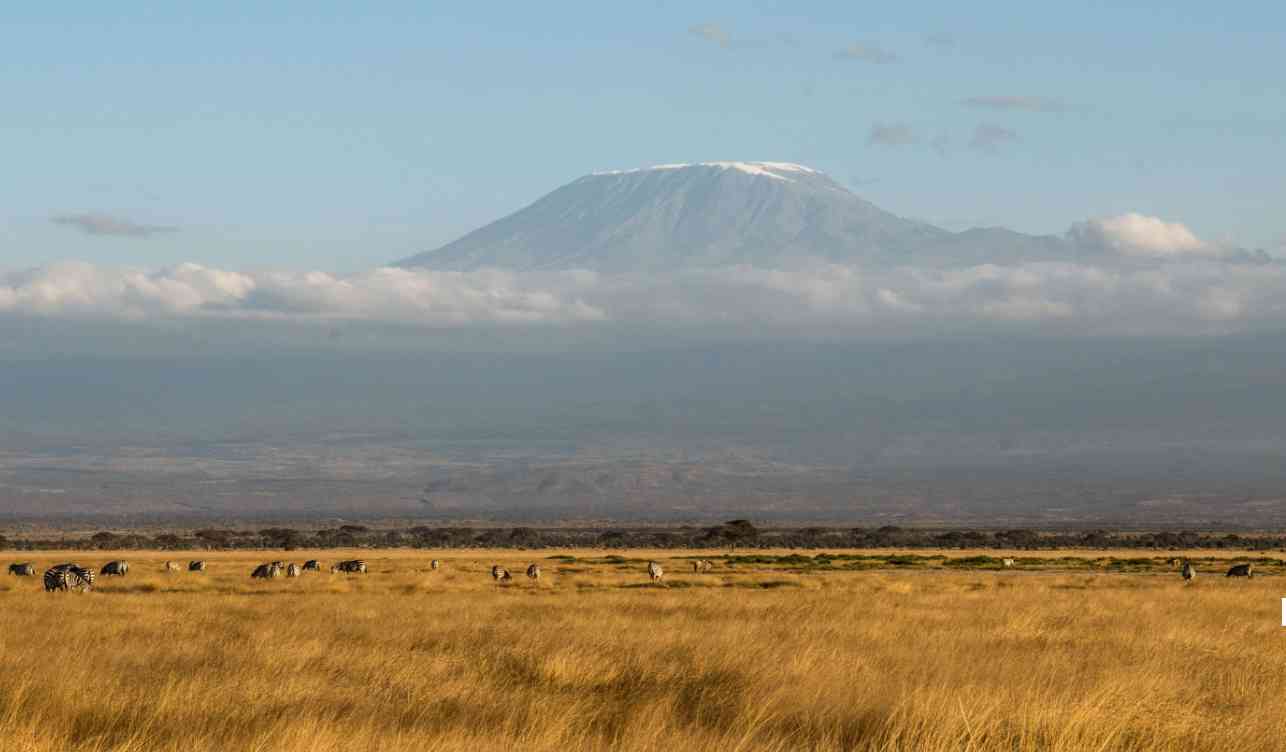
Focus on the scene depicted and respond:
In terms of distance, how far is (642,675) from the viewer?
48.6 feet

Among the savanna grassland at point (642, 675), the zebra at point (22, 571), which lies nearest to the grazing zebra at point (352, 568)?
the zebra at point (22, 571)

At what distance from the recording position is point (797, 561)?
5631 centimetres

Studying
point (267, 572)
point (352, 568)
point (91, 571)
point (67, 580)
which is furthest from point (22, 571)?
point (67, 580)

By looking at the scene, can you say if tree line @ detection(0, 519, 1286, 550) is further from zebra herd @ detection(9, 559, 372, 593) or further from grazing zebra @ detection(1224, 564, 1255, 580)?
grazing zebra @ detection(1224, 564, 1255, 580)

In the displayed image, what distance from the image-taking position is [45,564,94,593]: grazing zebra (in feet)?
107

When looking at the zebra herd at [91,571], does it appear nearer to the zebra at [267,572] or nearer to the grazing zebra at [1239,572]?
the zebra at [267,572]

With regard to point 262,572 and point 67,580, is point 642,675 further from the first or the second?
point 262,572

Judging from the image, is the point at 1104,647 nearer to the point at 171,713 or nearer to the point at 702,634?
the point at 702,634

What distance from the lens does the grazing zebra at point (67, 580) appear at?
32.6m

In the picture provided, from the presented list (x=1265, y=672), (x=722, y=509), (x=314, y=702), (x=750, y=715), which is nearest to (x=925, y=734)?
(x=750, y=715)

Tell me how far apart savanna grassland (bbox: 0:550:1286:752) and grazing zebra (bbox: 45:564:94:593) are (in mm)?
6672

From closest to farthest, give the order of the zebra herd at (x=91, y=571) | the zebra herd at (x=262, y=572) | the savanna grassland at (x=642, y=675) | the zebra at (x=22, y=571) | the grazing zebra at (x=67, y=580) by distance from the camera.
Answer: the savanna grassland at (x=642, y=675) → the grazing zebra at (x=67, y=580) → the zebra herd at (x=91, y=571) → the zebra herd at (x=262, y=572) → the zebra at (x=22, y=571)

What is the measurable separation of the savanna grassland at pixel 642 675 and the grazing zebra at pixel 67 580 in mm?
6672

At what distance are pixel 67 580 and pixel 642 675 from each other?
69.7 feet
